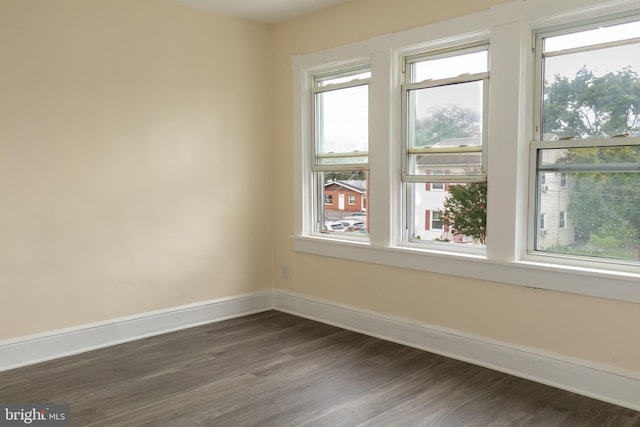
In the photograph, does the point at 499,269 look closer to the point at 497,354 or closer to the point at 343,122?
the point at 497,354

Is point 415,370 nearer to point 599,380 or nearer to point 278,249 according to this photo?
point 599,380

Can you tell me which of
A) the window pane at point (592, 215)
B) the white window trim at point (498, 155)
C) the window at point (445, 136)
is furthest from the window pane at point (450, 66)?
the window pane at point (592, 215)

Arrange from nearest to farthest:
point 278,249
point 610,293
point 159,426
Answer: point 159,426 → point 610,293 → point 278,249

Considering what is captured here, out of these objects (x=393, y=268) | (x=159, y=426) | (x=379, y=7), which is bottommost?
(x=159, y=426)

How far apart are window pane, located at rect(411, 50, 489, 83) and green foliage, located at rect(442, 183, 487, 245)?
0.79 m

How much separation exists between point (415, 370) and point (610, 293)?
1268 mm

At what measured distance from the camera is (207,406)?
2.99 m

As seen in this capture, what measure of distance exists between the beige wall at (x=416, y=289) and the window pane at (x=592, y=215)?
12.2 inches

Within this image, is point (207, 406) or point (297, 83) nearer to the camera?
point (207, 406)

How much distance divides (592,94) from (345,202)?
2117mm

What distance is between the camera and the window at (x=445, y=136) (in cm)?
362

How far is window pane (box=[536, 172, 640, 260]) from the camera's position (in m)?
2.99

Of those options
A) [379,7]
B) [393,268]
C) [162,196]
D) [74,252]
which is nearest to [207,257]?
[162,196]

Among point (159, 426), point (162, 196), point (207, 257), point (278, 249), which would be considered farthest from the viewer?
point (278, 249)
